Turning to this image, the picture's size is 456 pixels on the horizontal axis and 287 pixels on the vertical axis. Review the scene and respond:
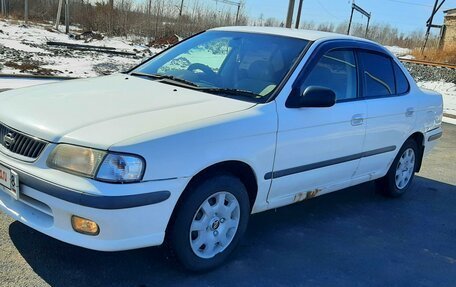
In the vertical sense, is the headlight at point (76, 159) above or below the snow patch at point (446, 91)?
above

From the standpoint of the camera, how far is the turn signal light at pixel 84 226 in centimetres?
285

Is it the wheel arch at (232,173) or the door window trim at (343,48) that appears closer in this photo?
the wheel arch at (232,173)

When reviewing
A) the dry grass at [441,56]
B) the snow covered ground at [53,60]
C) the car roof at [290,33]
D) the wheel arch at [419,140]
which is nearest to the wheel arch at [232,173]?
the car roof at [290,33]

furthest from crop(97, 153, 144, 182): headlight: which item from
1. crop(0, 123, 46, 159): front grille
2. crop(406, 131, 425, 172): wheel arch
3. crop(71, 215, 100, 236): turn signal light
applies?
crop(406, 131, 425, 172): wheel arch

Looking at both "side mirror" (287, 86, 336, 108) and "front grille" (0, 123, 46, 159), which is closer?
"front grille" (0, 123, 46, 159)

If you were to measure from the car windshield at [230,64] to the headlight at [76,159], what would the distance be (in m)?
1.25

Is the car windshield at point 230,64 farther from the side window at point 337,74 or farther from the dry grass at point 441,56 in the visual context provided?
the dry grass at point 441,56

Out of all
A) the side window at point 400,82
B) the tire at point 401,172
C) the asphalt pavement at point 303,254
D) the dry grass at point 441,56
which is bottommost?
the asphalt pavement at point 303,254

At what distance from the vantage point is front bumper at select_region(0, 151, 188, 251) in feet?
9.12

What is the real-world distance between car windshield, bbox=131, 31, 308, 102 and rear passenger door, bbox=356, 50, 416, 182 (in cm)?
95

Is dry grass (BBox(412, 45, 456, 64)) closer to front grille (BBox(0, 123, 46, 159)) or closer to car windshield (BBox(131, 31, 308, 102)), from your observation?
car windshield (BBox(131, 31, 308, 102))

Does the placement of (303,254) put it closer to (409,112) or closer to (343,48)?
(343,48)

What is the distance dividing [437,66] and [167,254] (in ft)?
57.6

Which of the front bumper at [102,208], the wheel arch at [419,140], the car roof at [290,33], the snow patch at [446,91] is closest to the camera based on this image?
the front bumper at [102,208]
